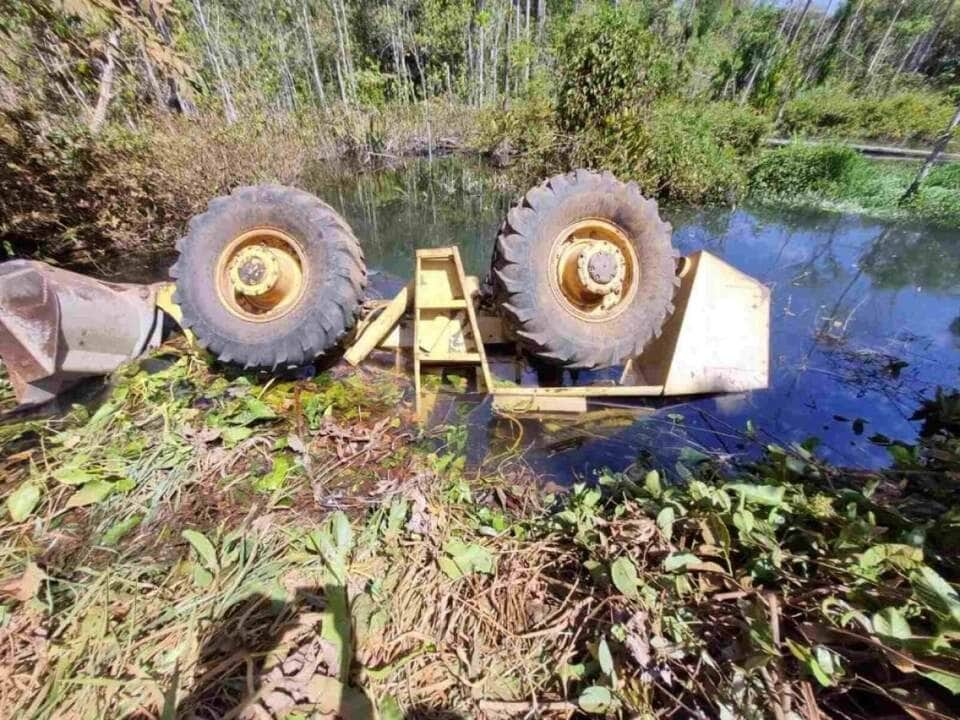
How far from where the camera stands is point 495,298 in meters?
2.72

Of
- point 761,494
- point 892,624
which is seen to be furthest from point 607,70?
point 892,624

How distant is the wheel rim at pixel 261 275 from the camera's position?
8.47ft

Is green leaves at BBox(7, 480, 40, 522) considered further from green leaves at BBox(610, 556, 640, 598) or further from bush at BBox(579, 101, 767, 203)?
bush at BBox(579, 101, 767, 203)

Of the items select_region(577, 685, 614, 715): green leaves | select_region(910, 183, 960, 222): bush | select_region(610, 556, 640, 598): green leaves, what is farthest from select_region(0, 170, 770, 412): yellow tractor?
select_region(910, 183, 960, 222): bush

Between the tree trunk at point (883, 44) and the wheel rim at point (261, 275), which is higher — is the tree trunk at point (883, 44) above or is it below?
above

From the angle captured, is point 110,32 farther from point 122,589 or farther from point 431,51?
point 431,51

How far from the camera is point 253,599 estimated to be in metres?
1.55

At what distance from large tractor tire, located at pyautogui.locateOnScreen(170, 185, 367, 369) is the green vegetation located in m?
9.53

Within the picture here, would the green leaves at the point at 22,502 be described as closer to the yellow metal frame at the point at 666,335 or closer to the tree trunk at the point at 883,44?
the yellow metal frame at the point at 666,335

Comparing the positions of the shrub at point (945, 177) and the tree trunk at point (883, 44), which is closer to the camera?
the shrub at point (945, 177)

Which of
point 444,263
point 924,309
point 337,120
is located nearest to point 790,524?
point 444,263

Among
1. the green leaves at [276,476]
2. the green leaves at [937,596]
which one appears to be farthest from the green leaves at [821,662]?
the green leaves at [276,476]

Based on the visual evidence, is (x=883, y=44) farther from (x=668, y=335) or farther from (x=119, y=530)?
(x=119, y=530)

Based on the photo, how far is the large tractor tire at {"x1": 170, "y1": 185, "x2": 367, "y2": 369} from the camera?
2570mm
